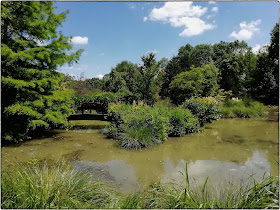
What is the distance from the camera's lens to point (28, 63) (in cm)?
726

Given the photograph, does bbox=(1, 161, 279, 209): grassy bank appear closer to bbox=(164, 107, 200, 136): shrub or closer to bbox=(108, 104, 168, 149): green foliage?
bbox=(108, 104, 168, 149): green foliage

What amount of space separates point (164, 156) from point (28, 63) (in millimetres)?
5169

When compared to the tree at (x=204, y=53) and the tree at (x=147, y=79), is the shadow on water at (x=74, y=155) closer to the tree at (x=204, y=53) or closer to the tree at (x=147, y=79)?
the tree at (x=147, y=79)

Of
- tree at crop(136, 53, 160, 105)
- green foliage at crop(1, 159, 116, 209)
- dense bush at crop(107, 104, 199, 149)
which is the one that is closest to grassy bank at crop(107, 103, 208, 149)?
dense bush at crop(107, 104, 199, 149)

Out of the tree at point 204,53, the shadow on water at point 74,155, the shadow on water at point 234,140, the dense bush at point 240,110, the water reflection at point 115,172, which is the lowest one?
the water reflection at point 115,172

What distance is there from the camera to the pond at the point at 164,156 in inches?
191

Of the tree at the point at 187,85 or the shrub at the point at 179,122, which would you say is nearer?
the shrub at the point at 179,122

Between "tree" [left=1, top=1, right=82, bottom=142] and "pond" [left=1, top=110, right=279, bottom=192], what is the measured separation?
0.93m

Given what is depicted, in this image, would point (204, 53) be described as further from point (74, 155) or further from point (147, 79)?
point (74, 155)

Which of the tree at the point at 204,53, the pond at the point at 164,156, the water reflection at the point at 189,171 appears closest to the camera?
the water reflection at the point at 189,171

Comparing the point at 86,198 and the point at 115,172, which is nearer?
the point at 86,198

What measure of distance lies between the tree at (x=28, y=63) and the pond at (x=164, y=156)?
932 mm

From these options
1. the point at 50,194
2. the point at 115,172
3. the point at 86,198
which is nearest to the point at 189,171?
the point at 115,172

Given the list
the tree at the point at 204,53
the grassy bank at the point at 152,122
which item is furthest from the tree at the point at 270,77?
the grassy bank at the point at 152,122
